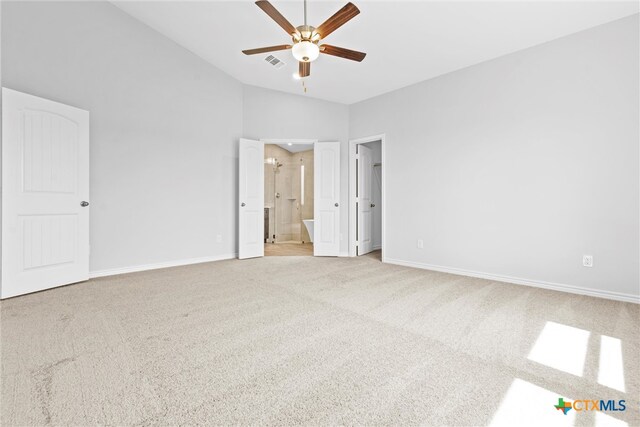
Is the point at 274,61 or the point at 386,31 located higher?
the point at 274,61

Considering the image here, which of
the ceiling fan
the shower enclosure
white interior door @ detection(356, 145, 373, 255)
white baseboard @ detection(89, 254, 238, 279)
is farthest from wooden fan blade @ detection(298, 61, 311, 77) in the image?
the shower enclosure

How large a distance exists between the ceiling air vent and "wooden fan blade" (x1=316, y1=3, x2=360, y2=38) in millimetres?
1688

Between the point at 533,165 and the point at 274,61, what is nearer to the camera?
the point at 533,165

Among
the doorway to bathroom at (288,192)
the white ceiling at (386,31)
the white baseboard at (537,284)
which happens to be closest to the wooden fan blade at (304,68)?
the white ceiling at (386,31)

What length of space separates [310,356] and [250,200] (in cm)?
380

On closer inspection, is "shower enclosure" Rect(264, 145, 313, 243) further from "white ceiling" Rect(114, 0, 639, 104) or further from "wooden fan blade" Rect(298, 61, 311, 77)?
"wooden fan blade" Rect(298, 61, 311, 77)

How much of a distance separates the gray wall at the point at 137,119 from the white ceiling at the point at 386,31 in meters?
0.42

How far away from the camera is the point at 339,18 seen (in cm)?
241

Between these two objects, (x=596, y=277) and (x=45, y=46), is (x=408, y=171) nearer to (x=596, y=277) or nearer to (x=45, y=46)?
(x=596, y=277)

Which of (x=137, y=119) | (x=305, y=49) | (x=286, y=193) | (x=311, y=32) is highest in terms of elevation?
(x=311, y=32)

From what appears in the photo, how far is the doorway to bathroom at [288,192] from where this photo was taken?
7875mm

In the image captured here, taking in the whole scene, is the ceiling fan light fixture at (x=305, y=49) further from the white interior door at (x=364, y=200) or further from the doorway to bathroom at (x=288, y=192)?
the doorway to bathroom at (x=288, y=192)

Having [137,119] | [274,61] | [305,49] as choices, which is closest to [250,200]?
[137,119]

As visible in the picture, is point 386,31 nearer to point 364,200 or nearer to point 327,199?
point 327,199
